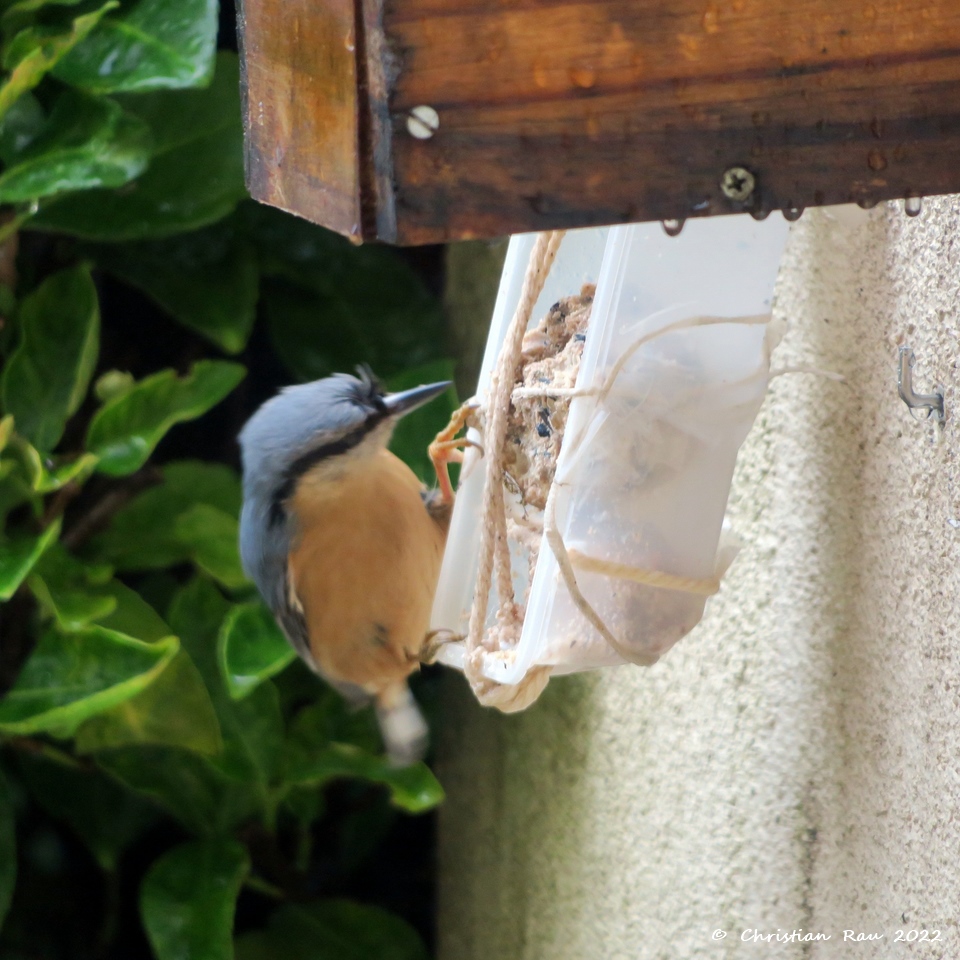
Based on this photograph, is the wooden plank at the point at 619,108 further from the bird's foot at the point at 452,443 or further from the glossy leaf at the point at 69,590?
the glossy leaf at the point at 69,590

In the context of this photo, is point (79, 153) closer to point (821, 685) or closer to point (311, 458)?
point (311, 458)

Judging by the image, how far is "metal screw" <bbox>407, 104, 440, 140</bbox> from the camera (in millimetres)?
641

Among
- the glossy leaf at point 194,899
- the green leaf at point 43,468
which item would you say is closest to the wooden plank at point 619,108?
the green leaf at point 43,468

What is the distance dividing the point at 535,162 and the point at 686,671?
0.88 meters

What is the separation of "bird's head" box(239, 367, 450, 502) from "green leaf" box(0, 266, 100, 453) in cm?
54

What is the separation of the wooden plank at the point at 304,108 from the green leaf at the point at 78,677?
0.99 metres

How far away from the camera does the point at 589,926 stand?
5.56 feet

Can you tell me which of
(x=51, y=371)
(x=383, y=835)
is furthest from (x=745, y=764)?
(x=383, y=835)

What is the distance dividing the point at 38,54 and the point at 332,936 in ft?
5.47

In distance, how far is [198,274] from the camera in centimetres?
226

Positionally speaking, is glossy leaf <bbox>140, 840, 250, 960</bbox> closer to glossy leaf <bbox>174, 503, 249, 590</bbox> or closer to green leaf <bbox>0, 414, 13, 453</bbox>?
glossy leaf <bbox>174, 503, 249, 590</bbox>

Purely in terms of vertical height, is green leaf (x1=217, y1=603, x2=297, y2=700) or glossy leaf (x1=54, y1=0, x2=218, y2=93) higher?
glossy leaf (x1=54, y1=0, x2=218, y2=93)

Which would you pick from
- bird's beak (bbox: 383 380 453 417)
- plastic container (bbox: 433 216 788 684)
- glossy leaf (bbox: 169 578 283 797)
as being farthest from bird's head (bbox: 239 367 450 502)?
glossy leaf (bbox: 169 578 283 797)

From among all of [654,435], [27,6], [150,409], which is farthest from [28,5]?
[654,435]
